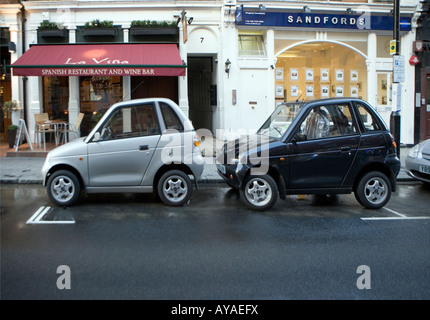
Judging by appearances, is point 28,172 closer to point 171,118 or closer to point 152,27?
point 171,118

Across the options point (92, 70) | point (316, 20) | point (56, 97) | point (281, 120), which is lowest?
point (281, 120)

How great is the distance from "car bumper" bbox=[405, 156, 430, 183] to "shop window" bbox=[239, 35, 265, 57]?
759 cm

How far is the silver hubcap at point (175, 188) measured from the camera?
7562 millimetres

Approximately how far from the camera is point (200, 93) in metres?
17.6

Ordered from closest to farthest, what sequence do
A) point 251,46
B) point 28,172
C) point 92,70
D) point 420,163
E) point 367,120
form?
1. point 367,120
2. point 420,163
3. point 28,172
4. point 92,70
5. point 251,46

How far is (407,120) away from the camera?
53.1 feet

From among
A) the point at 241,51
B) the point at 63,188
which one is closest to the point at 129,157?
the point at 63,188

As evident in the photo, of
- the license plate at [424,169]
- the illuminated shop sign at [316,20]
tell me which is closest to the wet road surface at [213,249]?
the license plate at [424,169]

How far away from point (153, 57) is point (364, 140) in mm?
8217

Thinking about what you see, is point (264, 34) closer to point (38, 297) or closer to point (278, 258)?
point (278, 258)

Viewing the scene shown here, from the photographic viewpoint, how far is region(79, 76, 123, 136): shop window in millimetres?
15562

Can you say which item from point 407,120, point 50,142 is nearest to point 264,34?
point 407,120

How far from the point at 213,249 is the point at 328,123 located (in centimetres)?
328

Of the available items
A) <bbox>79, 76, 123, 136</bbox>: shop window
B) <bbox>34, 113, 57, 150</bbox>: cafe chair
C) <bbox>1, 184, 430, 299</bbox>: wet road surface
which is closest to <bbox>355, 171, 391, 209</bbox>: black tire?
<bbox>1, 184, 430, 299</bbox>: wet road surface
